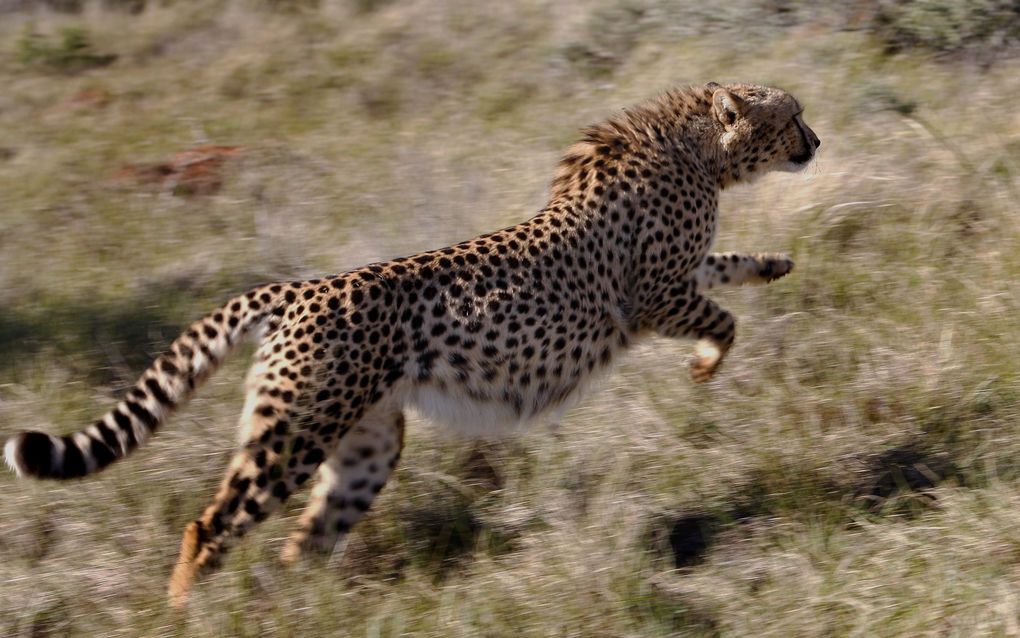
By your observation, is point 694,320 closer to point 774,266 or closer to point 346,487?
point 774,266

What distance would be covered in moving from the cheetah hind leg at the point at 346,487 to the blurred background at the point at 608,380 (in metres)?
0.10

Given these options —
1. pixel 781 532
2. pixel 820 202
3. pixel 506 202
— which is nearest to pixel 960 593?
pixel 781 532

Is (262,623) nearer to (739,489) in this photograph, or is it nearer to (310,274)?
(739,489)

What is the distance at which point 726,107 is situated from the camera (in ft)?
16.2

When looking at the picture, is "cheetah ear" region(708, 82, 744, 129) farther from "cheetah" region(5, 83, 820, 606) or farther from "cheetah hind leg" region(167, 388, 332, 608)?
"cheetah hind leg" region(167, 388, 332, 608)

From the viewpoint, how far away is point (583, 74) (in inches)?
308

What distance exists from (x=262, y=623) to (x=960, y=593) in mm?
1894

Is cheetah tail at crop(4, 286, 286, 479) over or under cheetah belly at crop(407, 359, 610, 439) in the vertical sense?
over

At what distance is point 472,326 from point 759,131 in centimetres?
155

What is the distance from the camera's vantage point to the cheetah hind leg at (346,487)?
4.29m

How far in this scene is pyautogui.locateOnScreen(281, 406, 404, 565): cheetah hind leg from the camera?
4.29 m

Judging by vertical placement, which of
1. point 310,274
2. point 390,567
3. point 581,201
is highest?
point 581,201

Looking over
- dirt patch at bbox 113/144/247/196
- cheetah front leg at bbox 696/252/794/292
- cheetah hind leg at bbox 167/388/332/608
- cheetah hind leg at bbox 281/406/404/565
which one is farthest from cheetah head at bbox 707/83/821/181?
dirt patch at bbox 113/144/247/196

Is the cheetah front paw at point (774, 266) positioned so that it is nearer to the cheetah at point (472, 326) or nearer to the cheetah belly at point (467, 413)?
the cheetah at point (472, 326)
